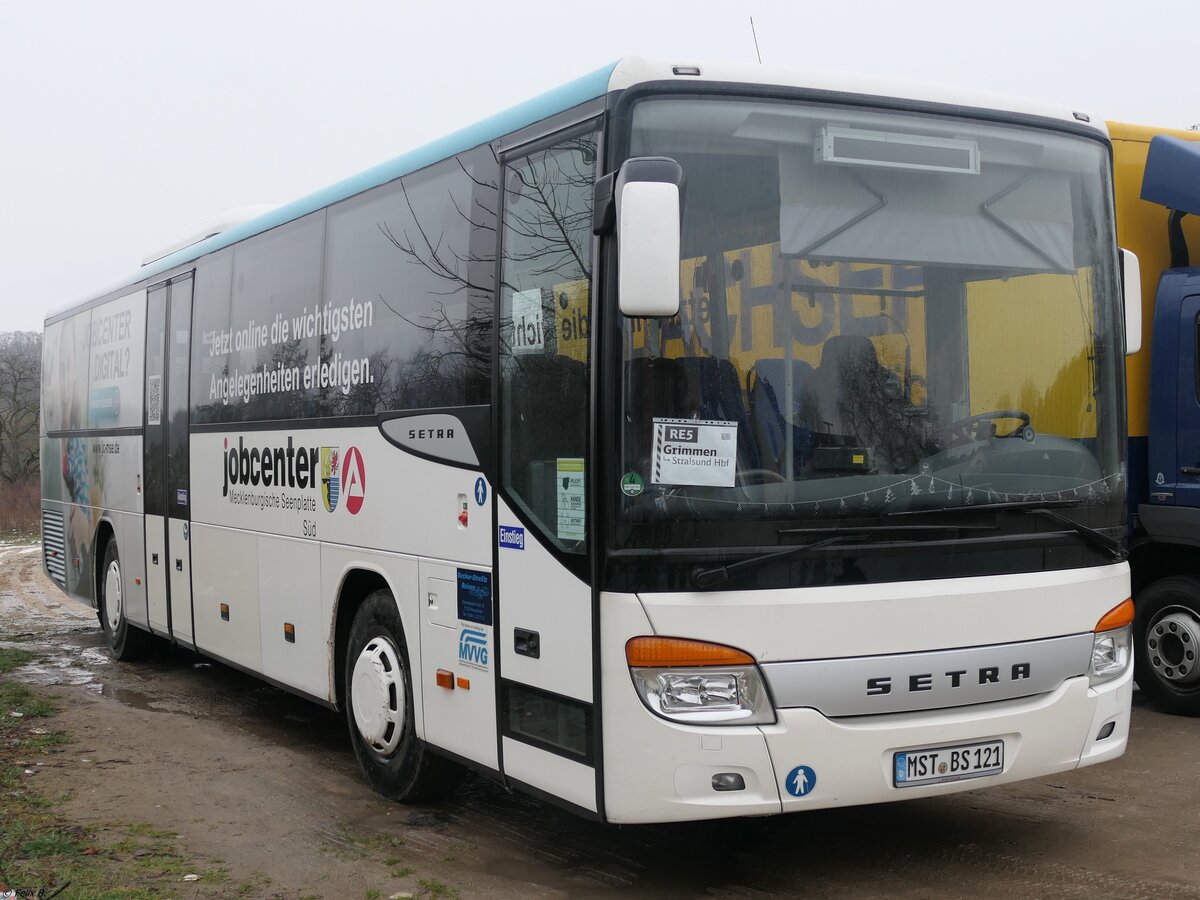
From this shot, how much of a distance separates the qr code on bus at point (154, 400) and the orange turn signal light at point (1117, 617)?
7468 millimetres

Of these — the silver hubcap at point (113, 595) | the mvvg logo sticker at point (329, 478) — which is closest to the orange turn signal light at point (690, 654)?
the mvvg logo sticker at point (329, 478)

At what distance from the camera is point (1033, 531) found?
5262 mm

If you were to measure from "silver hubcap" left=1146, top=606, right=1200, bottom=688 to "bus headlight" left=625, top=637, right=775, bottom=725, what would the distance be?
16.2ft

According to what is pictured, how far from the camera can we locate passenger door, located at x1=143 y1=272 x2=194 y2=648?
9961 millimetres

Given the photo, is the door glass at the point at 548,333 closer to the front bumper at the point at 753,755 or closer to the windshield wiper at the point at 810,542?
the windshield wiper at the point at 810,542

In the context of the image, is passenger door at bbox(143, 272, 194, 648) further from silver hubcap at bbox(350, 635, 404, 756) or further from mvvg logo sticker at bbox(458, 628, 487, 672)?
mvvg logo sticker at bbox(458, 628, 487, 672)

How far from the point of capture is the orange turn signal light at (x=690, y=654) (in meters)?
4.75

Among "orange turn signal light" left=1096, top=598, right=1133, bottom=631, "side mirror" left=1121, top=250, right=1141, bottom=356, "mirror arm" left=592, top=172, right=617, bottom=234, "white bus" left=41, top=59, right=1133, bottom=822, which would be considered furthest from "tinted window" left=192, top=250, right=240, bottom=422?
"orange turn signal light" left=1096, top=598, right=1133, bottom=631

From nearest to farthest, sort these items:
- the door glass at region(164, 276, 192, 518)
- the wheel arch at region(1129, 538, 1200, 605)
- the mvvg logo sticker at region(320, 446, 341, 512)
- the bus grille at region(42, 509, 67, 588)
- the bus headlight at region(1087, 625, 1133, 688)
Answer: the bus headlight at region(1087, 625, 1133, 688) < the mvvg logo sticker at region(320, 446, 341, 512) < the wheel arch at region(1129, 538, 1200, 605) < the door glass at region(164, 276, 192, 518) < the bus grille at region(42, 509, 67, 588)

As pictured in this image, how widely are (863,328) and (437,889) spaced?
2763mm

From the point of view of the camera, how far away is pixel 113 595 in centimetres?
1203

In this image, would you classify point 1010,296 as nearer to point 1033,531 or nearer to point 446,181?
point 1033,531

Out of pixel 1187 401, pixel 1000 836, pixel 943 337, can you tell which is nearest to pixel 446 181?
pixel 943 337

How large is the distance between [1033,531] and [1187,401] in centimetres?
378
